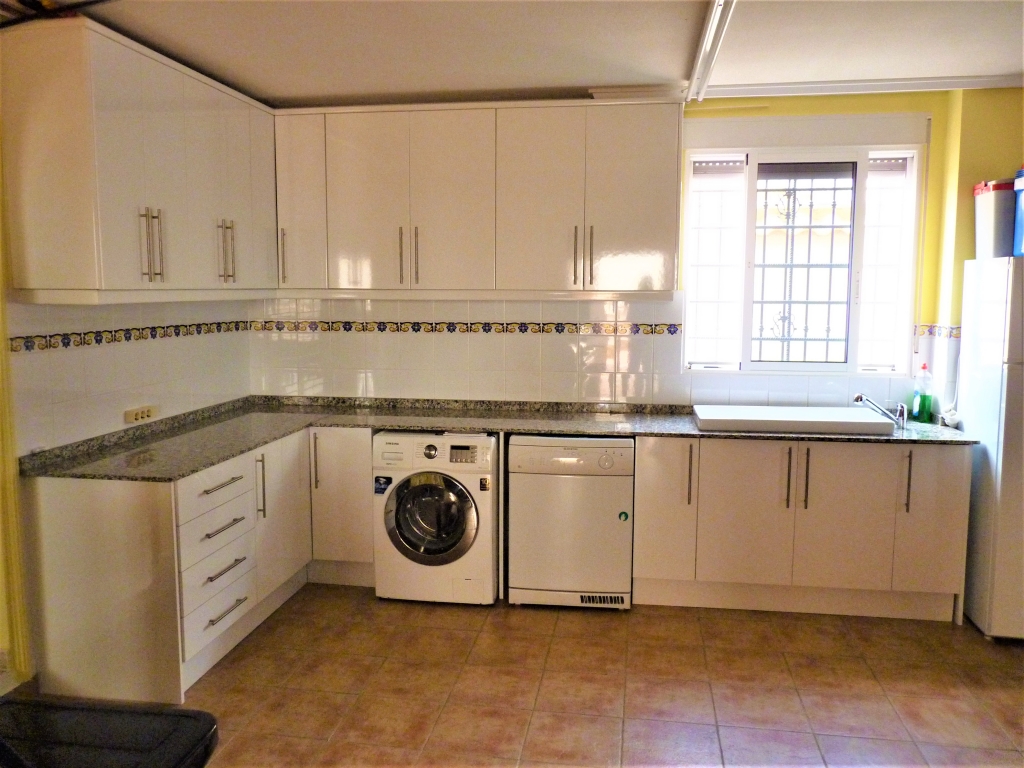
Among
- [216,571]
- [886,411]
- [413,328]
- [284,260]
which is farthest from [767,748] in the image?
[284,260]

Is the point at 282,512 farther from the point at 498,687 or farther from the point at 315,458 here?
the point at 498,687

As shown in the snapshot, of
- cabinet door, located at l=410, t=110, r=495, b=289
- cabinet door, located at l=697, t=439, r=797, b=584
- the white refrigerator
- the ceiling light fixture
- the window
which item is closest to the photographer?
the ceiling light fixture

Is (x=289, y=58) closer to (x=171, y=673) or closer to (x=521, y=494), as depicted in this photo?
(x=521, y=494)

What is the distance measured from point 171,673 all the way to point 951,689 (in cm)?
282

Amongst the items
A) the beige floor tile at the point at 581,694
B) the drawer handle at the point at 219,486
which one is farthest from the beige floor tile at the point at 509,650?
the drawer handle at the point at 219,486

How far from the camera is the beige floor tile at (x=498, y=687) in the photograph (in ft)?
9.25

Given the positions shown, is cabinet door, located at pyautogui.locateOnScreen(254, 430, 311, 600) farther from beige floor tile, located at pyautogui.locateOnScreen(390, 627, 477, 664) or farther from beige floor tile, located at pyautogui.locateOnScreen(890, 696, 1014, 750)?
beige floor tile, located at pyautogui.locateOnScreen(890, 696, 1014, 750)

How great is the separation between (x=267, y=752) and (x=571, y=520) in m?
1.58

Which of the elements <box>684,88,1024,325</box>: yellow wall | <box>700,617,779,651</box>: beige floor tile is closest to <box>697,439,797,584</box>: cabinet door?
<box>700,617,779,651</box>: beige floor tile

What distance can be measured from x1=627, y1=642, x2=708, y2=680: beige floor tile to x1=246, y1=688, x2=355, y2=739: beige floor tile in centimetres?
111

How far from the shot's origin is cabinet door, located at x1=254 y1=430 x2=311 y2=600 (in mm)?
3305

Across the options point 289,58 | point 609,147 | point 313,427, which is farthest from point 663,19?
point 313,427

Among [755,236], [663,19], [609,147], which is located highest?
[663,19]

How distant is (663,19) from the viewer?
2.69m
